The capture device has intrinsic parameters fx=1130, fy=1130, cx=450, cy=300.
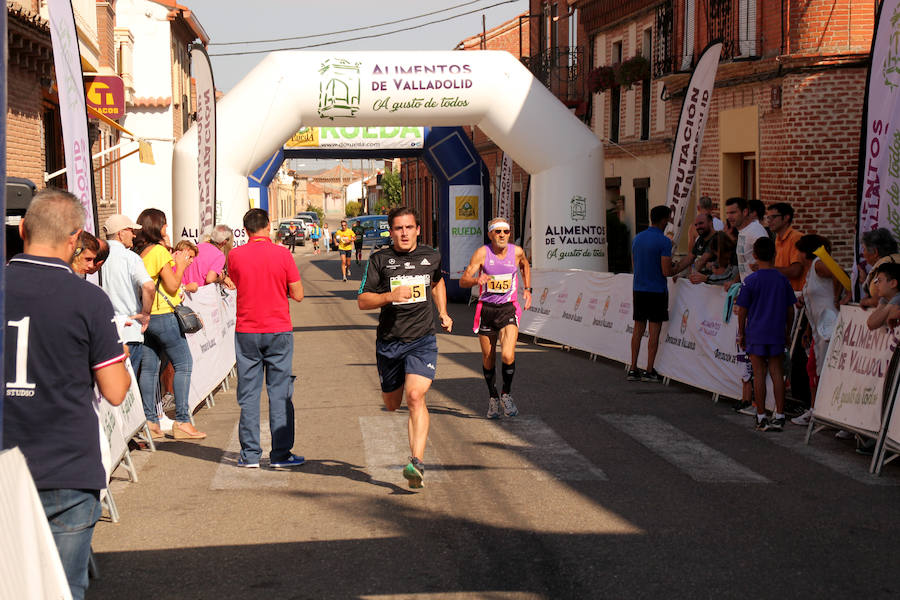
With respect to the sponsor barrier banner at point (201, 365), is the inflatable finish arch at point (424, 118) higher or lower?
higher

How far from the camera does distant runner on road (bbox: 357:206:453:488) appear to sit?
26.5ft

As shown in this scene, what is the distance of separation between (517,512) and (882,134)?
5707 mm

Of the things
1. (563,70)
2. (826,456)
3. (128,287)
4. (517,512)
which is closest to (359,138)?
(563,70)

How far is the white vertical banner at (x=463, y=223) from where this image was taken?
26312 millimetres

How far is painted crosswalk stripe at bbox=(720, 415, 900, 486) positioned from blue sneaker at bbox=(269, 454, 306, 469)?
157 inches

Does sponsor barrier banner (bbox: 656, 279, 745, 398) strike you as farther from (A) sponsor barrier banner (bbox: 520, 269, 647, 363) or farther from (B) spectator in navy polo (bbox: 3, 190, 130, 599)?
(B) spectator in navy polo (bbox: 3, 190, 130, 599)

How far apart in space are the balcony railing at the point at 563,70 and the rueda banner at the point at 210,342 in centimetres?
2192

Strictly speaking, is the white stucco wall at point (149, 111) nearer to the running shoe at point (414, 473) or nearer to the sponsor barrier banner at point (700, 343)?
the sponsor barrier banner at point (700, 343)

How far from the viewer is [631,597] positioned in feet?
17.7

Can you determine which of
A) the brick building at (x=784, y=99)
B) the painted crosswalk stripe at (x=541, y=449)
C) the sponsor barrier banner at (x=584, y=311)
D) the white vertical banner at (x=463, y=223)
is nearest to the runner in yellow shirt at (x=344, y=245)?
the white vertical banner at (x=463, y=223)

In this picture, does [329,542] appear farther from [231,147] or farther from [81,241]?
[231,147]

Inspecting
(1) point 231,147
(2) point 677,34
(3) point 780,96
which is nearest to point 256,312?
(1) point 231,147

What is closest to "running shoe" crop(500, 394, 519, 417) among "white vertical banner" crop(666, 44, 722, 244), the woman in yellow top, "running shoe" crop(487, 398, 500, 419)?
"running shoe" crop(487, 398, 500, 419)

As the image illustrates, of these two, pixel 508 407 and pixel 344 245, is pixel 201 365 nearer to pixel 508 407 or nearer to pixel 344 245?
pixel 508 407
